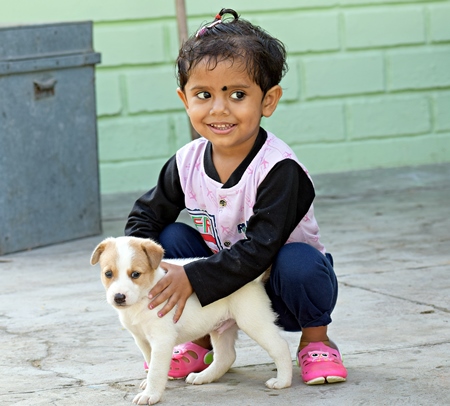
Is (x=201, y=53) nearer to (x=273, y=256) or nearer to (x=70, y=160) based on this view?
(x=273, y=256)

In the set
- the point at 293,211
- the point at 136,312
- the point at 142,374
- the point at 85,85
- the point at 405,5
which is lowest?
the point at 142,374

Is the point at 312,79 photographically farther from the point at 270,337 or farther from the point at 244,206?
the point at 270,337

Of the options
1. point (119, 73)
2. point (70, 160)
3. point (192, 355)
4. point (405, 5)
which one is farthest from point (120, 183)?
Result: point (192, 355)

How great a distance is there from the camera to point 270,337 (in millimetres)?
2691

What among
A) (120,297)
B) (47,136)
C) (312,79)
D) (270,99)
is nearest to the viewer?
(120,297)

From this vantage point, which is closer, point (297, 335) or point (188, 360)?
point (188, 360)

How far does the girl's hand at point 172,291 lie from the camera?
103 inches

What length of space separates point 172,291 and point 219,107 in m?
0.55

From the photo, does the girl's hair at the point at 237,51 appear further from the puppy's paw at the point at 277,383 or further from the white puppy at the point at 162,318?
the puppy's paw at the point at 277,383

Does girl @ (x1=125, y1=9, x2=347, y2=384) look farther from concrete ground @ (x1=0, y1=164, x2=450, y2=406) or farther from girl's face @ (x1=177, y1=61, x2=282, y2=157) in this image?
concrete ground @ (x1=0, y1=164, x2=450, y2=406)

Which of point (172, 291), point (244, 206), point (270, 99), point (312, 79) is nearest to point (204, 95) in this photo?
point (270, 99)

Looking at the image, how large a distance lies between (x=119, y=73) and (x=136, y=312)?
4006 millimetres

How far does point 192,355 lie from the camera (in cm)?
295

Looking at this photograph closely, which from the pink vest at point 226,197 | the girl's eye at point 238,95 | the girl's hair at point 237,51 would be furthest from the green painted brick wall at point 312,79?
the girl's eye at point 238,95
